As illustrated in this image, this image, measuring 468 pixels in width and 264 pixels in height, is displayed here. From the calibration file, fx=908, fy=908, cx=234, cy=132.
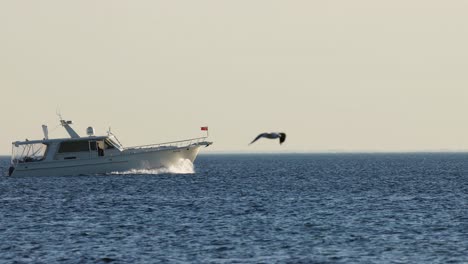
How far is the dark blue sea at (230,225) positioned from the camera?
38.2 meters

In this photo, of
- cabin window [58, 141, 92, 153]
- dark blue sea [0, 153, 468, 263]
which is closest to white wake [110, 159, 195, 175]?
cabin window [58, 141, 92, 153]

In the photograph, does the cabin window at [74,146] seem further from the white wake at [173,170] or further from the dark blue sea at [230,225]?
the dark blue sea at [230,225]

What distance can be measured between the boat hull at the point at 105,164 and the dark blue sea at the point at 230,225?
402 inches

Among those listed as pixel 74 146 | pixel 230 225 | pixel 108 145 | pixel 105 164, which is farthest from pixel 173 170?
pixel 230 225

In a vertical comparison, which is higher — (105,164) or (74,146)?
(74,146)

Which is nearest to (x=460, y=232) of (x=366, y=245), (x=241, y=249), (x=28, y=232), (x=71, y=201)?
(x=366, y=245)

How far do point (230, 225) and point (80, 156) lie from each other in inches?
1850

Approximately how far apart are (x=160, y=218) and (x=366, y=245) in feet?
53.3

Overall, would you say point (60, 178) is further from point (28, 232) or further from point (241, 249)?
point (241, 249)

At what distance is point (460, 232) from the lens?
4575 cm

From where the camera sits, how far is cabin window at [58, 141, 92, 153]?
91125mm

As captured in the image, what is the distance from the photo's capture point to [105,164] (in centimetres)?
9325

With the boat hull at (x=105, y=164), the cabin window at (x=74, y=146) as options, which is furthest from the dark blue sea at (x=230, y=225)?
the boat hull at (x=105, y=164)

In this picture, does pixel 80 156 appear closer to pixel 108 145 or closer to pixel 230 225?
pixel 108 145
